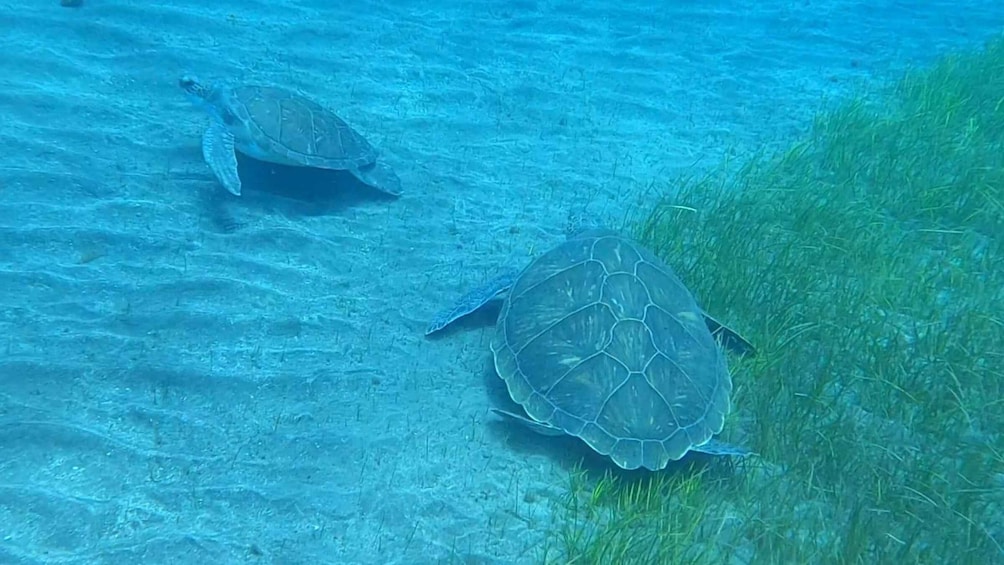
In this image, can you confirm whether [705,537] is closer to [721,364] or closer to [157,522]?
[721,364]

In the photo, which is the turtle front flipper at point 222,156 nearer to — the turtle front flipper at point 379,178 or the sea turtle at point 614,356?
the turtle front flipper at point 379,178

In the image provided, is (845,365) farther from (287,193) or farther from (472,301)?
(287,193)

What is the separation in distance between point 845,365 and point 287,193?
196 inches

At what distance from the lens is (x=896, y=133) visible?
24.8 ft

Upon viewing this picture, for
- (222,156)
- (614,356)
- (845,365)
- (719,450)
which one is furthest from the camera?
(222,156)

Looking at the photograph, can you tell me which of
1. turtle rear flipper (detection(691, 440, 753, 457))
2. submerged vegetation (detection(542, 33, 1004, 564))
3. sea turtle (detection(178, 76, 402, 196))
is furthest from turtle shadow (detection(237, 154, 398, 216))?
turtle rear flipper (detection(691, 440, 753, 457))

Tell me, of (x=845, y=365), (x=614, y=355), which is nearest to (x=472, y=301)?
(x=614, y=355)

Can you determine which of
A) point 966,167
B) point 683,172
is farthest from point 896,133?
point 683,172

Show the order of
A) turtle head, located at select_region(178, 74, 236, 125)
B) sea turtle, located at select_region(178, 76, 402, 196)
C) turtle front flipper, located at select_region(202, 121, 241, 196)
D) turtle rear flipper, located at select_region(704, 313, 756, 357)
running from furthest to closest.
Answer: turtle head, located at select_region(178, 74, 236, 125) → sea turtle, located at select_region(178, 76, 402, 196) → turtle front flipper, located at select_region(202, 121, 241, 196) → turtle rear flipper, located at select_region(704, 313, 756, 357)

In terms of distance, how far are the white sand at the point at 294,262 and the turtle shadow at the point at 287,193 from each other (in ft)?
0.16

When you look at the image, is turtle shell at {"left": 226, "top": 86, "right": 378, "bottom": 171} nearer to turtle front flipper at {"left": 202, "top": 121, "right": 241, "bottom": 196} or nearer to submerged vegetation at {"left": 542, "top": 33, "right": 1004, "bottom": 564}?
turtle front flipper at {"left": 202, "top": 121, "right": 241, "bottom": 196}

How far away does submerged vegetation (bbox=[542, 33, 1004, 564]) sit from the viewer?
3564 mm

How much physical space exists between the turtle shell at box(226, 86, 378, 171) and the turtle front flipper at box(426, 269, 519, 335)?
2004 millimetres

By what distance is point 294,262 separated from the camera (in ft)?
17.7
